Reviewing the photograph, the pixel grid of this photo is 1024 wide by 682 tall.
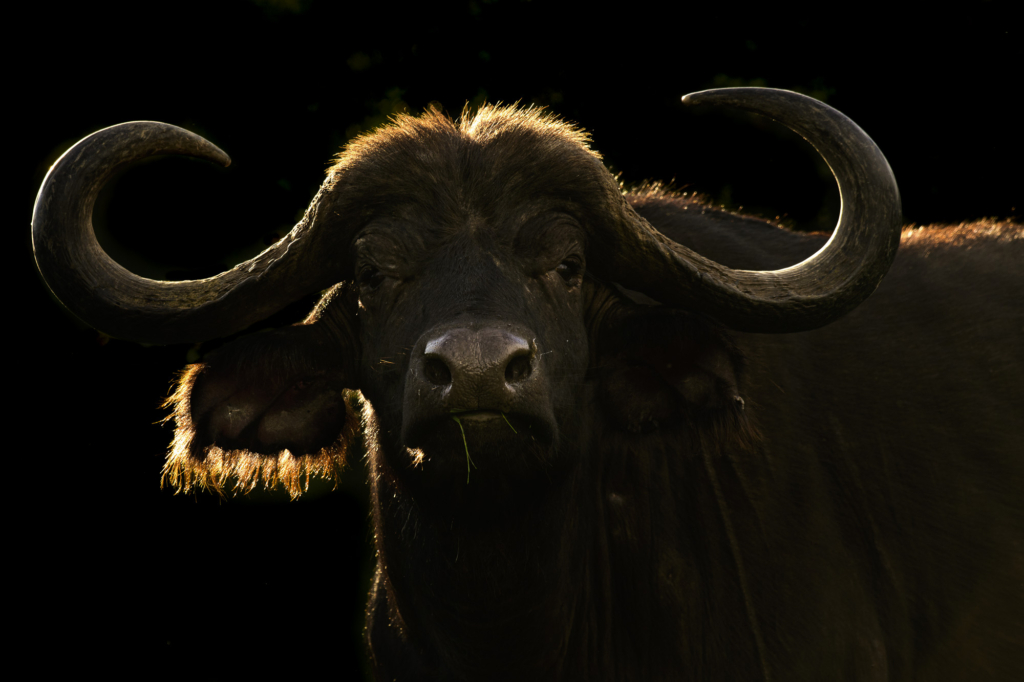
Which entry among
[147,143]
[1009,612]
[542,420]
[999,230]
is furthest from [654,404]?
[999,230]

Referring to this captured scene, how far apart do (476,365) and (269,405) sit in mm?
1216

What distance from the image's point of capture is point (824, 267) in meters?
3.17

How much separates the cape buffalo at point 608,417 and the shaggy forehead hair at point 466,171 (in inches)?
0.4

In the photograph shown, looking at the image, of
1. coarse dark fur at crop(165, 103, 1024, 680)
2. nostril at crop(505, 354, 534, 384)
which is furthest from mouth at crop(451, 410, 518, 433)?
coarse dark fur at crop(165, 103, 1024, 680)

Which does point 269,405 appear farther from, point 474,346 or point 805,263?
point 805,263

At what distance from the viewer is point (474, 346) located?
2.44 metres

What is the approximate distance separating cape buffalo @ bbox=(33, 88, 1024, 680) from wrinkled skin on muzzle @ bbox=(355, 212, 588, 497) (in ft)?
0.04

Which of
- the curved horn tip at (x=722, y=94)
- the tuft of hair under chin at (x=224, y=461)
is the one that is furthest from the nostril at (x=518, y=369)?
the curved horn tip at (x=722, y=94)

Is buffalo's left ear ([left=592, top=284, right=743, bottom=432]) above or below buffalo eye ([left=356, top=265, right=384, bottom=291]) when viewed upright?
below

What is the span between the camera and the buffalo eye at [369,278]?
10.1ft

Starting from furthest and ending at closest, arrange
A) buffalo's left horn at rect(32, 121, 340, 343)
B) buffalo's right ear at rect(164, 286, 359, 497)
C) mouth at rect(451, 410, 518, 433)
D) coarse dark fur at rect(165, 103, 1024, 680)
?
1. buffalo's right ear at rect(164, 286, 359, 497)
2. coarse dark fur at rect(165, 103, 1024, 680)
3. buffalo's left horn at rect(32, 121, 340, 343)
4. mouth at rect(451, 410, 518, 433)

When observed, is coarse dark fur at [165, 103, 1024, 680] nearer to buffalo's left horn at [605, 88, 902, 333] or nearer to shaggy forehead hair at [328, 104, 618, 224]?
shaggy forehead hair at [328, 104, 618, 224]

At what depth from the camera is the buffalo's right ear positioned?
320cm

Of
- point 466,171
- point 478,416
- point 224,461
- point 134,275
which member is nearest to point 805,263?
point 466,171
